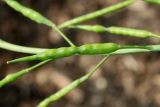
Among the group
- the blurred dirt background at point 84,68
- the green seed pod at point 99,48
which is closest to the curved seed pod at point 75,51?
the green seed pod at point 99,48

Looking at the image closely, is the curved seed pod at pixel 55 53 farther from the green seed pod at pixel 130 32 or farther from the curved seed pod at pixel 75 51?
the green seed pod at pixel 130 32

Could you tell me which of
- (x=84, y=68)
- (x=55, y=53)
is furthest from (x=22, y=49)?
(x=84, y=68)

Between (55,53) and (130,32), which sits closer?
(55,53)

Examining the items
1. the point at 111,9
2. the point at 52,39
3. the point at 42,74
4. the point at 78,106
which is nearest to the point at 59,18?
the point at 52,39

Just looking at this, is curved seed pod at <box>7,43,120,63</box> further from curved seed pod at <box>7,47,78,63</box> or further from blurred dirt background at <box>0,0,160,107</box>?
blurred dirt background at <box>0,0,160,107</box>

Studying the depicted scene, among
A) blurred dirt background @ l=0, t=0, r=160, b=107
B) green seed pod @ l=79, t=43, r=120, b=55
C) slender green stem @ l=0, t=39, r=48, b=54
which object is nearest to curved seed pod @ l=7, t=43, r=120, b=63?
green seed pod @ l=79, t=43, r=120, b=55

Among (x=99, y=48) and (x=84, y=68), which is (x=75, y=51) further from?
(x=84, y=68)

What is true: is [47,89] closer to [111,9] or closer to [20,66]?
[20,66]

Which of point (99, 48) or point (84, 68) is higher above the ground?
point (99, 48)
